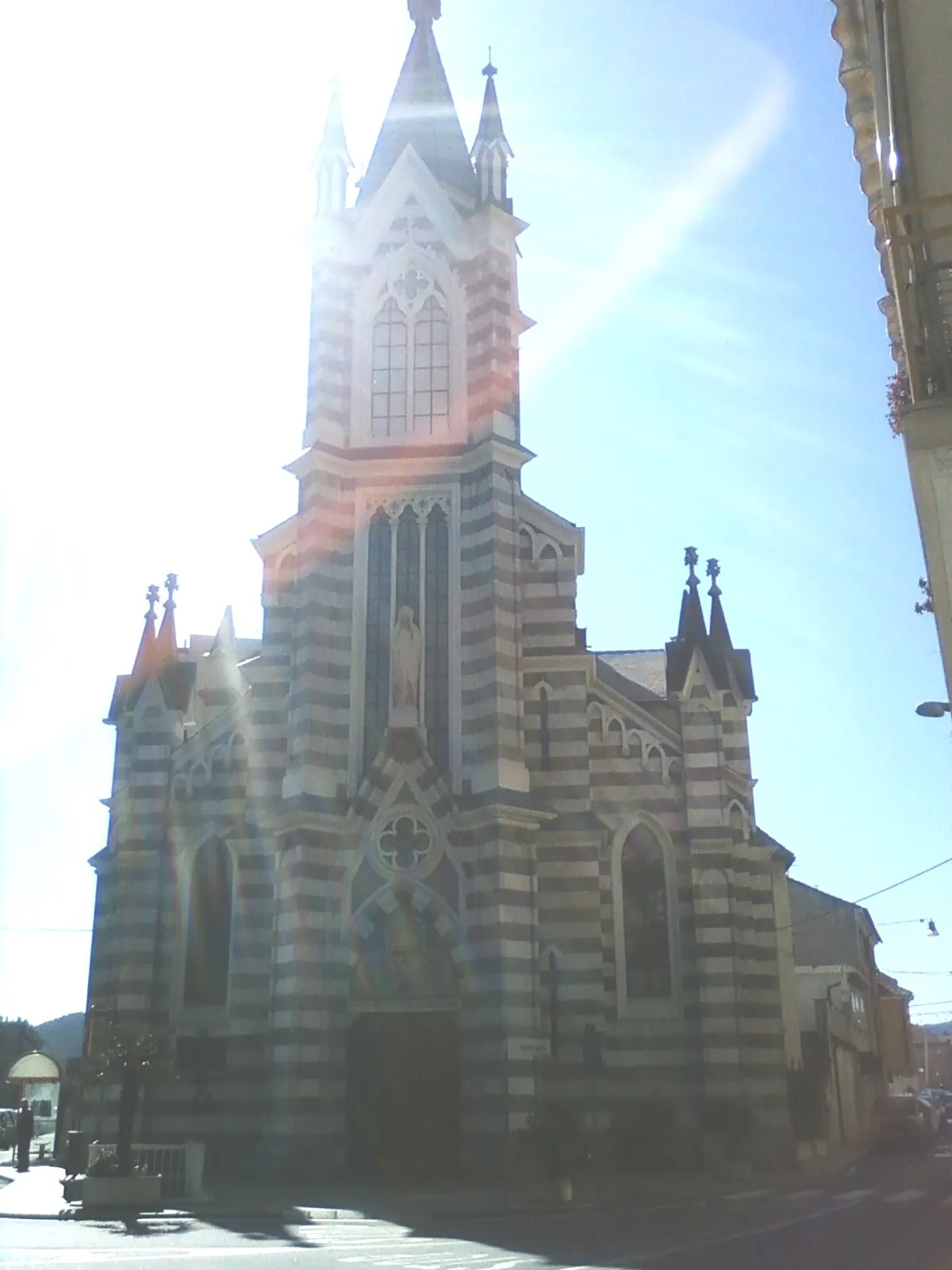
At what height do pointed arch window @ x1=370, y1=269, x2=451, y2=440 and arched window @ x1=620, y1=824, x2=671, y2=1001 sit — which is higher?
pointed arch window @ x1=370, y1=269, x2=451, y2=440

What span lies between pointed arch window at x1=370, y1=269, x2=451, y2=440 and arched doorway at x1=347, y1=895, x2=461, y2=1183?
39.1 ft

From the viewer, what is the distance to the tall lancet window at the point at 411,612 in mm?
30750

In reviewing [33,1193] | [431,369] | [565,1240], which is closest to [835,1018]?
[431,369]

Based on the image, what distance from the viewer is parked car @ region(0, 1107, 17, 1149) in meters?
44.0

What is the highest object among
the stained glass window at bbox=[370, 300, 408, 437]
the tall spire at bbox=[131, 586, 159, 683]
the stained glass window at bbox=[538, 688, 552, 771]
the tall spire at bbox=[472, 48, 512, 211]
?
the tall spire at bbox=[472, 48, 512, 211]

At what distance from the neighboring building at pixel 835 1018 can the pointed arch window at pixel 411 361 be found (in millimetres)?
21427

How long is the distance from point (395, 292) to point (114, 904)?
16.8 meters

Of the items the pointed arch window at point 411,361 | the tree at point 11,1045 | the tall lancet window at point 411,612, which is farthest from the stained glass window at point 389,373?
the tree at point 11,1045

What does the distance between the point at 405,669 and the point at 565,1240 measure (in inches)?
591

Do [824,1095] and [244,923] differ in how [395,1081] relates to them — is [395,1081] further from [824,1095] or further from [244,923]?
[824,1095]

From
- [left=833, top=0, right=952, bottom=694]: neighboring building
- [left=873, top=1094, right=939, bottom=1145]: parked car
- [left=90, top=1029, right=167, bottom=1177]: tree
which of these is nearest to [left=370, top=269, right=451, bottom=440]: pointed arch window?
[left=90, top=1029, right=167, bottom=1177]: tree

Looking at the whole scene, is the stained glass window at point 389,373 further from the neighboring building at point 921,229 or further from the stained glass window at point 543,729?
the neighboring building at point 921,229

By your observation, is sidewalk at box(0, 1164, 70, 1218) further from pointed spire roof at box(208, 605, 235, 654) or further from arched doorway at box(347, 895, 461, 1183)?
pointed spire roof at box(208, 605, 235, 654)

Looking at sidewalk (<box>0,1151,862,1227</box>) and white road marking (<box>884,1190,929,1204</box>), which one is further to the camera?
white road marking (<box>884,1190,929,1204</box>)
